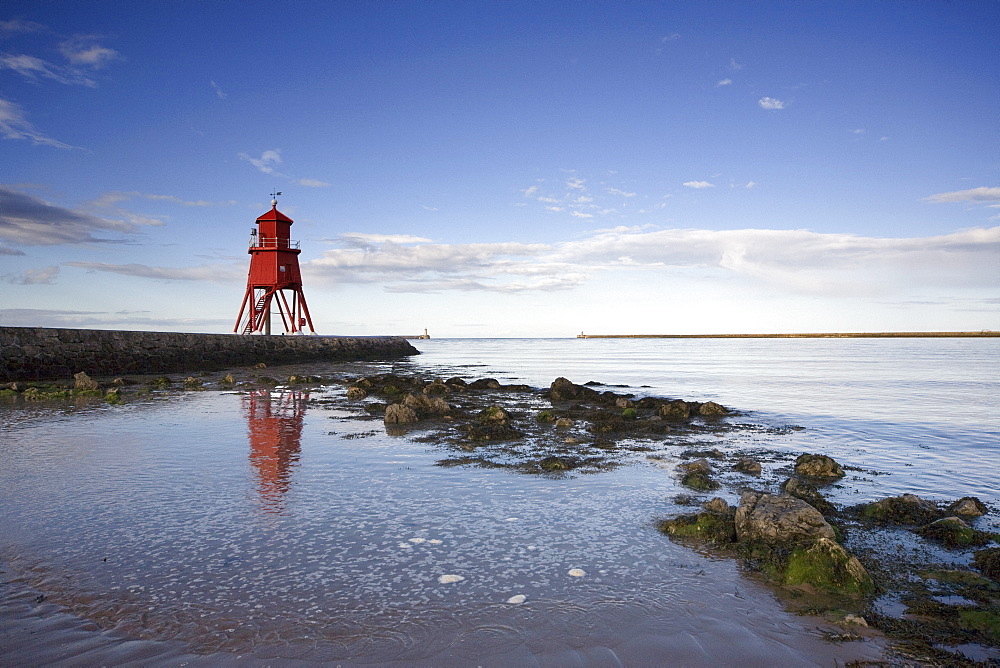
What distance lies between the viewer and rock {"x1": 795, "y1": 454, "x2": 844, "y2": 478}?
9.25 m

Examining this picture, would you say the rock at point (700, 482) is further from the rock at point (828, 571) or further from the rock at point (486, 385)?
the rock at point (486, 385)

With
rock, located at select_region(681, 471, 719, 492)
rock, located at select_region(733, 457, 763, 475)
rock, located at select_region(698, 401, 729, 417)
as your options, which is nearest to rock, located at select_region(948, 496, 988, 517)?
rock, located at select_region(733, 457, 763, 475)

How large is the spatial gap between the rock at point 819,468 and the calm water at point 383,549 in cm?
35

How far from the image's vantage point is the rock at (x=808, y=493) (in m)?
7.42

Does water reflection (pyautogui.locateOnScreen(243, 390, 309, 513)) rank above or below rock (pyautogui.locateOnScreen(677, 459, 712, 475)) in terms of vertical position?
above

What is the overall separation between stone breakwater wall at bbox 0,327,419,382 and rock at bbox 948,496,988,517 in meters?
30.4

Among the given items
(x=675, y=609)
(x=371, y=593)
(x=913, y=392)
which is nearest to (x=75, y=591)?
(x=371, y=593)

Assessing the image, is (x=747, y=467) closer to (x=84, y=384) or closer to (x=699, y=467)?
(x=699, y=467)

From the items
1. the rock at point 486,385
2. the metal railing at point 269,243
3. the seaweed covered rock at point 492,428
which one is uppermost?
the metal railing at point 269,243

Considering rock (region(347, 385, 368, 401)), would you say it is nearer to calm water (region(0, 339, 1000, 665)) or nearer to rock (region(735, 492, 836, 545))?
calm water (region(0, 339, 1000, 665))

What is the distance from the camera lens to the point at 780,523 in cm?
607

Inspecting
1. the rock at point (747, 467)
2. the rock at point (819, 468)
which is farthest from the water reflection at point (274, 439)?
the rock at point (819, 468)

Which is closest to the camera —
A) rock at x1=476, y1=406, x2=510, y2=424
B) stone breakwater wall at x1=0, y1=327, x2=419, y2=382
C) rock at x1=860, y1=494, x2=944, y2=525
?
rock at x1=860, y1=494, x2=944, y2=525

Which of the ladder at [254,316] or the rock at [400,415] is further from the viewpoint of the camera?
the ladder at [254,316]
